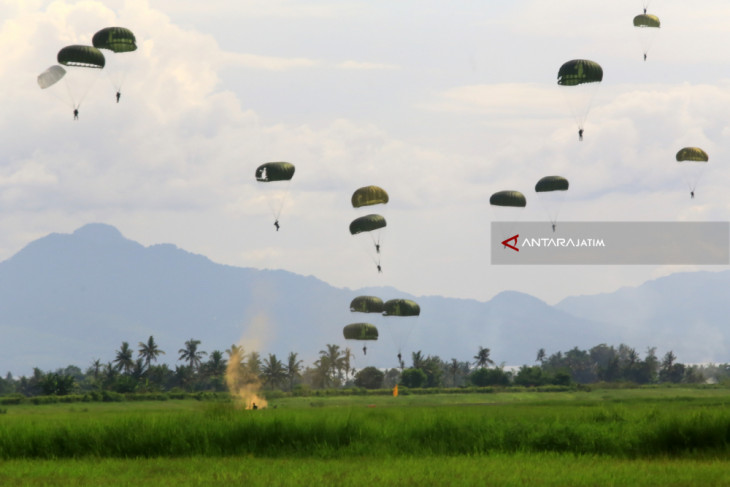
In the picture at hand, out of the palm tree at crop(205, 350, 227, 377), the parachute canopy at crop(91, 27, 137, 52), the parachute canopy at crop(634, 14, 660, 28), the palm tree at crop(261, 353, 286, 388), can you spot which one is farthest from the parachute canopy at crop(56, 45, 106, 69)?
the palm tree at crop(261, 353, 286, 388)

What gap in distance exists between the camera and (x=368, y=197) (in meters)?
77.2

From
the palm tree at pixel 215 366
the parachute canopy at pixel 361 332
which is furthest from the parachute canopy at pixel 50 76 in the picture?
the palm tree at pixel 215 366

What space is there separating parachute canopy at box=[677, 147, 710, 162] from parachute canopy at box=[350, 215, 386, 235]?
92.2ft

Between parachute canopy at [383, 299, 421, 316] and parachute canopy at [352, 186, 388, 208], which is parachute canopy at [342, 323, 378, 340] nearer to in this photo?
parachute canopy at [383, 299, 421, 316]

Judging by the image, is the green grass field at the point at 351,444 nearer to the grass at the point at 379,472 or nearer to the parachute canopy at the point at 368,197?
the grass at the point at 379,472

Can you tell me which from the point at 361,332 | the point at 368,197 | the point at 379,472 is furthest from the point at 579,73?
the point at 379,472

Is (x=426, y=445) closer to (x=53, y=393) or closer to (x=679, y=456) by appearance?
(x=679, y=456)

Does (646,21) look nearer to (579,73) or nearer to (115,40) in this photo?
(579,73)

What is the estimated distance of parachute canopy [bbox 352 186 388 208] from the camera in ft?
252

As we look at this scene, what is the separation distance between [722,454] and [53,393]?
357ft

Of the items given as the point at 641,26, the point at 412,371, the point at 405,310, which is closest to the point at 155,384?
the point at 412,371

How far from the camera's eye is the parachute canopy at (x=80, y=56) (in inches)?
2623

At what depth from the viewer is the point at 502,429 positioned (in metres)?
36.0

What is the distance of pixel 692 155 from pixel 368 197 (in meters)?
30.7
